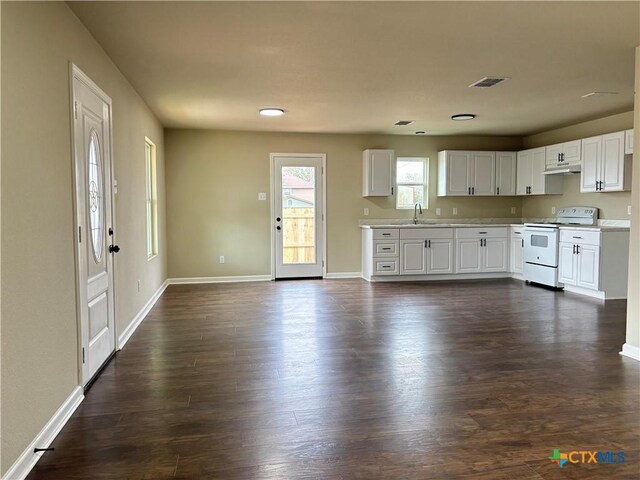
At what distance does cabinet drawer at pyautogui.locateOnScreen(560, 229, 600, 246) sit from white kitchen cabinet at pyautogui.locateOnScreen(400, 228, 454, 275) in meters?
1.65

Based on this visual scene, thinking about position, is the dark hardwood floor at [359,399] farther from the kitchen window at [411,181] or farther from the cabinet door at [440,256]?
the kitchen window at [411,181]

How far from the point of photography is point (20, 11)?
208 cm

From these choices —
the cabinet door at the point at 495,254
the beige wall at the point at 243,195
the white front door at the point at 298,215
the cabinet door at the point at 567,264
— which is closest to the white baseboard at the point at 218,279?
the beige wall at the point at 243,195

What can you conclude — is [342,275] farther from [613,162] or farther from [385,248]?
[613,162]

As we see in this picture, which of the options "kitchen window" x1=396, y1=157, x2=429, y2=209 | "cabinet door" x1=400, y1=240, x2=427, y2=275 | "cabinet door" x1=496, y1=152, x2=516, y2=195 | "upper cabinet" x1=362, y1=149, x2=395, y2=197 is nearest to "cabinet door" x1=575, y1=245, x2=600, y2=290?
"cabinet door" x1=496, y1=152, x2=516, y2=195

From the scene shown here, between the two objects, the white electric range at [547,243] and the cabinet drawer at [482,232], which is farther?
the cabinet drawer at [482,232]

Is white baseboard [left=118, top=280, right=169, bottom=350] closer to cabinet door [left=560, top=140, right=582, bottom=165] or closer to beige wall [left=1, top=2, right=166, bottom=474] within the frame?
beige wall [left=1, top=2, right=166, bottom=474]

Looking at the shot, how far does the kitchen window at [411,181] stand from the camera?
7.93 metres

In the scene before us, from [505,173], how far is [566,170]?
123cm

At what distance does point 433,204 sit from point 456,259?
3.54 feet

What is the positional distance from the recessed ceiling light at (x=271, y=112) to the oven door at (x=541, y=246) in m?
4.08

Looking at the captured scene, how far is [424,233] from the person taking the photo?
24.2ft

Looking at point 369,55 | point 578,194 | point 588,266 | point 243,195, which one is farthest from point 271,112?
point 578,194

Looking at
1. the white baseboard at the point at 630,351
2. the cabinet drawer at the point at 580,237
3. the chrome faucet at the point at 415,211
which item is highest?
the chrome faucet at the point at 415,211
